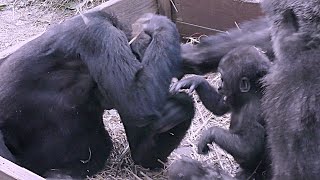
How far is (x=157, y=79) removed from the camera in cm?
279

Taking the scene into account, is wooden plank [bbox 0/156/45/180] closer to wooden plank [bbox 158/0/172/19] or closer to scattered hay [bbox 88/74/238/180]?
scattered hay [bbox 88/74/238/180]

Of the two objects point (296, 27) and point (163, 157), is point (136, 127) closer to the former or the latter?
point (163, 157)

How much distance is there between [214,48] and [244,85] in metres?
0.46

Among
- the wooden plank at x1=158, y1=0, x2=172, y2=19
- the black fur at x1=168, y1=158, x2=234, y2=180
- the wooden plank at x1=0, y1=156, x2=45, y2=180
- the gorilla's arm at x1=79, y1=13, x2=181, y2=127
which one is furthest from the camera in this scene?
the wooden plank at x1=158, y1=0, x2=172, y2=19

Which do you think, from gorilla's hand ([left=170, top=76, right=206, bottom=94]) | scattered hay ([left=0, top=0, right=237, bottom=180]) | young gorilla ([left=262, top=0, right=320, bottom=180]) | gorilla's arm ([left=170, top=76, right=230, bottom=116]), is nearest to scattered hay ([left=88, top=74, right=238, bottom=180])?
scattered hay ([left=0, top=0, right=237, bottom=180])

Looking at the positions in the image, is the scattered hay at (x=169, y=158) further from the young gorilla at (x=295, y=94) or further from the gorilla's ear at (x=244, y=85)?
the young gorilla at (x=295, y=94)

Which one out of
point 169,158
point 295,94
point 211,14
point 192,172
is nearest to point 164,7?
point 211,14

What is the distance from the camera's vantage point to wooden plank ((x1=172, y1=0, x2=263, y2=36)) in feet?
12.4

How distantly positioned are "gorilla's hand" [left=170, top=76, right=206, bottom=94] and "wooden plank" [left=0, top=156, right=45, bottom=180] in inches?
33.1

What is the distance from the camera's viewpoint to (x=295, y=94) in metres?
2.04

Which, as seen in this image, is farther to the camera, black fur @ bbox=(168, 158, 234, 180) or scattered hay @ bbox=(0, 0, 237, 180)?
scattered hay @ bbox=(0, 0, 237, 180)

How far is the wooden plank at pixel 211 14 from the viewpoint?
378 centimetres

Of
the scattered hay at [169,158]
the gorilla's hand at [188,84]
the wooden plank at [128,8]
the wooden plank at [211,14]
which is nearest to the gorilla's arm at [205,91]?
the gorilla's hand at [188,84]

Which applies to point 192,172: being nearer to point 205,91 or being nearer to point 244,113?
point 244,113
